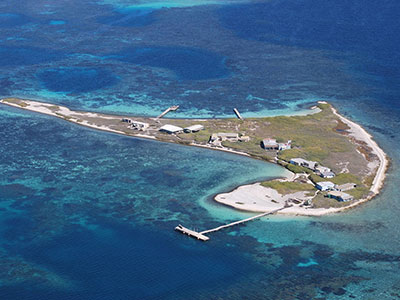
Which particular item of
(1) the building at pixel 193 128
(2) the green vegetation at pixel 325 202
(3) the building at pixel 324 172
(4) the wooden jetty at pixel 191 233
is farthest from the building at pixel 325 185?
(1) the building at pixel 193 128

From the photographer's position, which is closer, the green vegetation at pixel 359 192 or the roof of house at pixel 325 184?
the green vegetation at pixel 359 192

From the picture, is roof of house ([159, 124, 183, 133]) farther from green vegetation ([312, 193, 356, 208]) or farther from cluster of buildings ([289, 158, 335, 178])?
green vegetation ([312, 193, 356, 208])

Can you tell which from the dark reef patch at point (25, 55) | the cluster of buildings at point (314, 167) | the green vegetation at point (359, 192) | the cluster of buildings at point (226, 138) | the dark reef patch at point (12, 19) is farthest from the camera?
the dark reef patch at point (12, 19)

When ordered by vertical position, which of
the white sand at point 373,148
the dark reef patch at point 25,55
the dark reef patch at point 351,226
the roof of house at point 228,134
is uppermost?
the dark reef patch at point 25,55

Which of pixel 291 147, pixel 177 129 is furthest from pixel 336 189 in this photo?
pixel 177 129

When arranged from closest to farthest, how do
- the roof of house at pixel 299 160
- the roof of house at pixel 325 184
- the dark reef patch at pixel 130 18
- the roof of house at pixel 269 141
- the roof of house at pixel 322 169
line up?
the roof of house at pixel 325 184 → the roof of house at pixel 322 169 → the roof of house at pixel 299 160 → the roof of house at pixel 269 141 → the dark reef patch at pixel 130 18

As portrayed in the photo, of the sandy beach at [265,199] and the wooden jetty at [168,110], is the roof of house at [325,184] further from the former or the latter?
the wooden jetty at [168,110]

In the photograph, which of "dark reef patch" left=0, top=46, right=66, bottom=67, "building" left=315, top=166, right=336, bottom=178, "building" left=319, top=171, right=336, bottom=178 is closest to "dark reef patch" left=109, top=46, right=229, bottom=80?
"dark reef patch" left=0, top=46, right=66, bottom=67

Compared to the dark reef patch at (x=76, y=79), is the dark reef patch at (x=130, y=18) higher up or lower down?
higher up
